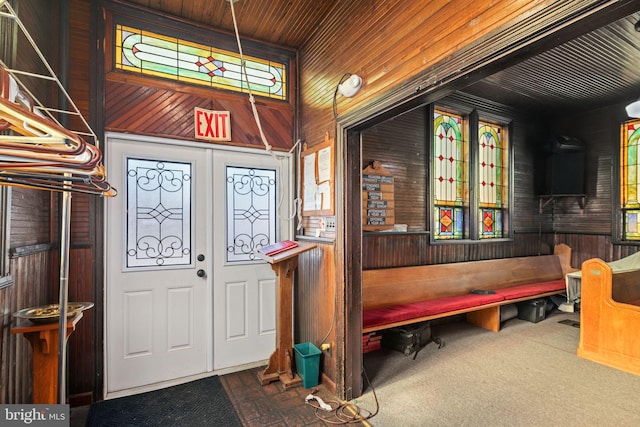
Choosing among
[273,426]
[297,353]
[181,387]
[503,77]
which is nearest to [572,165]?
[503,77]

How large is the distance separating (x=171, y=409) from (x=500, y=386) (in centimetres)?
272

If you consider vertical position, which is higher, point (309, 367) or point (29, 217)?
point (29, 217)

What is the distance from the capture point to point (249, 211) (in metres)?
3.24

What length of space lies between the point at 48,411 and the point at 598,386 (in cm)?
409

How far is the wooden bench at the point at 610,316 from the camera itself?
3.12 meters

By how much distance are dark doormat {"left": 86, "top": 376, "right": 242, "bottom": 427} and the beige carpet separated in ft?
3.67

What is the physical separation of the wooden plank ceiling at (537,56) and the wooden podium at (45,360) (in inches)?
102

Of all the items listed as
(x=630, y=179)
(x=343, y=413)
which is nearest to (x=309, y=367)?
(x=343, y=413)

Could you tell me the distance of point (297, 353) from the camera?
9.54ft

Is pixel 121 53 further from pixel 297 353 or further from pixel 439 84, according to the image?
pixel 297 353

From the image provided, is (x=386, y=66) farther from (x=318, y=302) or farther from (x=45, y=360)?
(x=45, y=360)

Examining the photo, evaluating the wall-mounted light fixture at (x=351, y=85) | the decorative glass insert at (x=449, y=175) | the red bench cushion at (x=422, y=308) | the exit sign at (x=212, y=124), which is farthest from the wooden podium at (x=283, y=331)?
the decorative glass insert at (x=449, y=175)

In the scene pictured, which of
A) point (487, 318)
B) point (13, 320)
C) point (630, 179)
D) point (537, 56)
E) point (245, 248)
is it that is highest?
point (537, 56)

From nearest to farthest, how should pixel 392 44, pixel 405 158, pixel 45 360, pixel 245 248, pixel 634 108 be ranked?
pixel 45 360 → pixel 392 44 → pixel 245 248 → pixel 634 108 → pixel 405 158
